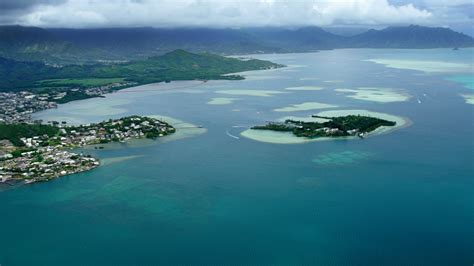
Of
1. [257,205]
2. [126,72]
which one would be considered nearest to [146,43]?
[126,72]

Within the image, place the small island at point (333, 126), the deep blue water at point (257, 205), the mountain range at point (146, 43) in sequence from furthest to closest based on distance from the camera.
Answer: the mountain range at point (146, 43) < the small island at point (333, 126) < the deep blue water at point (257, 205)

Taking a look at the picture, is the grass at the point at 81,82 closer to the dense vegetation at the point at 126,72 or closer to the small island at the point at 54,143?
the dense vegetation at the point at 126,72


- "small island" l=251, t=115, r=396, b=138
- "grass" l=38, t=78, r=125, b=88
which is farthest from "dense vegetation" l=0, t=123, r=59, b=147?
"grass" l=38, t=78, r=125, b=88

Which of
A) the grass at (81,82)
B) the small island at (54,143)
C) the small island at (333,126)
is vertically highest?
the small island at (333,126)

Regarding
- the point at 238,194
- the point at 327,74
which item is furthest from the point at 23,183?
the point at 327,74

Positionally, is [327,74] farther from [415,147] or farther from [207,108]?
[415,147]

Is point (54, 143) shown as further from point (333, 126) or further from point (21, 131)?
point (333, 126)

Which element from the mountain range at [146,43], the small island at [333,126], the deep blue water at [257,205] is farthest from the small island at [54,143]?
the mountain range at [146,43]
